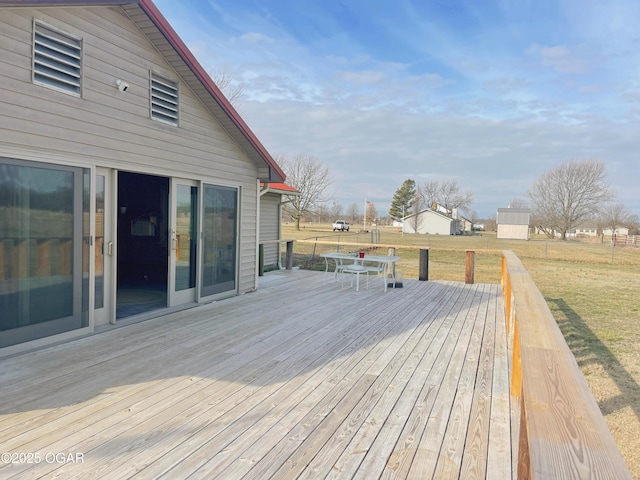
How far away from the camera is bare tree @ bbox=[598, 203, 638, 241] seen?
43156mm

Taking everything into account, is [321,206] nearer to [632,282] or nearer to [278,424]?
[632,282]

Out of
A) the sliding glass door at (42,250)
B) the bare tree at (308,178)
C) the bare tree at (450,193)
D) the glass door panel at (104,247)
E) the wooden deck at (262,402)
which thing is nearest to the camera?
the wooden deck at (262,402)

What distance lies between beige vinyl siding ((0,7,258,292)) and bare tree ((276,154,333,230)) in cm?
2718

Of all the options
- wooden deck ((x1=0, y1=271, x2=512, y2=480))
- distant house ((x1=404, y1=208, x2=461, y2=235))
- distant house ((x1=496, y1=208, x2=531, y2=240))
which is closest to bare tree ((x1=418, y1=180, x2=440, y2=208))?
distant house ((x1=404, y1=208, x2=461, y2=235))

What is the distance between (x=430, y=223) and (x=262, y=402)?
153 feet

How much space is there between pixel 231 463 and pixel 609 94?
19.8m

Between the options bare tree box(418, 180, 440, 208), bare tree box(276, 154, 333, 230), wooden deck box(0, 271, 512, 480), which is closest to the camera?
wooden deck box(0, 271, 512, 480)

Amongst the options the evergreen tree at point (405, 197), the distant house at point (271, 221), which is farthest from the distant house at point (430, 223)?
the distant house at point (271, 221)

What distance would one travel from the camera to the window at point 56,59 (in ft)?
11.7

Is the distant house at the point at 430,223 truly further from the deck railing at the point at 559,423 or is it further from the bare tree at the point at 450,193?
the deck railing at the point at 559,423

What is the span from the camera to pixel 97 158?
13.6 feet

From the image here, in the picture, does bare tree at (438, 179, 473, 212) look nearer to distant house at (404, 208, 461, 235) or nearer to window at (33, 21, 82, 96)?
distant house at (404, 208, 461, 235)

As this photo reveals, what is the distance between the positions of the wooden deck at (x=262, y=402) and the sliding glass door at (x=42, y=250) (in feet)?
0.93

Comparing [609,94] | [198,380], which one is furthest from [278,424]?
[609,94]
